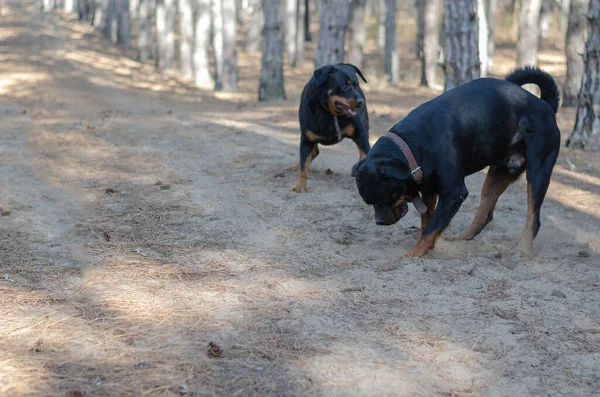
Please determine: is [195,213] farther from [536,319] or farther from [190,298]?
[536,319]

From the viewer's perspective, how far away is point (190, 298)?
4.39m

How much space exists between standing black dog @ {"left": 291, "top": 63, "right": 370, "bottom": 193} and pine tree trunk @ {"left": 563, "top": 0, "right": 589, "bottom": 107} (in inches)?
338

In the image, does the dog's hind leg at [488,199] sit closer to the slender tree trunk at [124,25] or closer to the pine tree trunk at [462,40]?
the pine tree trunk at [462,40]

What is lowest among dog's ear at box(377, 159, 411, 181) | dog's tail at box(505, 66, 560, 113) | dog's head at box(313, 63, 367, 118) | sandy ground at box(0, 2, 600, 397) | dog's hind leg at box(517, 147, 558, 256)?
sandy ground at box(0, 2, 600, 397)

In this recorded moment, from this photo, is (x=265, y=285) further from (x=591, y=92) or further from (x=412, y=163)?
(x=591, y=92)

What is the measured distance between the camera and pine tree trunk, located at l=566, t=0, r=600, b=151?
953 cm

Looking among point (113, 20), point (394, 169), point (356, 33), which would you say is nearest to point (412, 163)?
point (394, 169)

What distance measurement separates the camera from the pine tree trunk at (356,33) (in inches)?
741

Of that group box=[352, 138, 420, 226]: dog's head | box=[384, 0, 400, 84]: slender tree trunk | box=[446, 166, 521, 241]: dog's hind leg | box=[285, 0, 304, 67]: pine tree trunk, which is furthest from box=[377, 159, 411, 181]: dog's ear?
box=[285, 0, 304, 67]: pine tree trunk

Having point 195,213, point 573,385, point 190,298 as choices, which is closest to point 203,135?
point 195,213

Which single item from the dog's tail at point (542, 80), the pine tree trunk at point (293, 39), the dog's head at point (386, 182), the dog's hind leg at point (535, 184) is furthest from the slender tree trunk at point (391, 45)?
the dog's head at point (386, 182)

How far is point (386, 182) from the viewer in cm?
502

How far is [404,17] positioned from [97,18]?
21862mm

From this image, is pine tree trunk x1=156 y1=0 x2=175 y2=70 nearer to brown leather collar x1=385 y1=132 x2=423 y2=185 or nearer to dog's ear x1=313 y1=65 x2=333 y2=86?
dog's ear x1=313 y1=65 x2=333 y2=86
